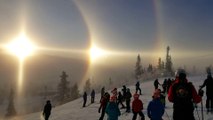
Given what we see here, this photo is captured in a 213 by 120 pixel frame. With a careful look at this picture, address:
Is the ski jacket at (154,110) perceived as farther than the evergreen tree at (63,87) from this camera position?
No

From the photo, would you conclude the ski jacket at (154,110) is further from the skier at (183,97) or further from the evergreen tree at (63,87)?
the evergreen tree at (63,87)

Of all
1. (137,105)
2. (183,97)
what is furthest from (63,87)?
(183,97)

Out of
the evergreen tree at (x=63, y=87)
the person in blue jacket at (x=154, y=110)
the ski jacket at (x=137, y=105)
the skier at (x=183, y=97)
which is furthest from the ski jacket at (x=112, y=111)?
the evergreen tree at (x=63, y=87)

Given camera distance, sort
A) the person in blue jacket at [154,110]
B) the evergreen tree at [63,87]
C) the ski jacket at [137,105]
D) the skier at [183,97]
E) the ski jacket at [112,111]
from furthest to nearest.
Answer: the evergreen tree at [63,87] < the ski jacket at [137,105] < the ski jacket at [112,111] < the person in blue jacket at [154,110] < the skier at [183,97]

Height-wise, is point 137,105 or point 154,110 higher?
point 154,110

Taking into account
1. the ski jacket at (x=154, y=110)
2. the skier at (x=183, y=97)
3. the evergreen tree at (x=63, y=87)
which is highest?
the skier at (x=183, y=97)

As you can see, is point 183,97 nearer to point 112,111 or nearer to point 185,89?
point 185,89

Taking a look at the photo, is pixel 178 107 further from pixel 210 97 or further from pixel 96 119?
pixel 96 119

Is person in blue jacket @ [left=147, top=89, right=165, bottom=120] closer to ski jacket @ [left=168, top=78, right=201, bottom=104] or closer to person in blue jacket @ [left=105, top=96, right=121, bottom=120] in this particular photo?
person in blue jacket @ [left=105, top=96, right=121, bottom=120]

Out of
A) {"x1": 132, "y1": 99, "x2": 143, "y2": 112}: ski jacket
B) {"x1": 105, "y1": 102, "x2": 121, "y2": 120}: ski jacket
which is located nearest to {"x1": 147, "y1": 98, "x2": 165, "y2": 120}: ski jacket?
{"x1": 105, "y1": 102, "x2": 121, "y2": 120}: ski jacket

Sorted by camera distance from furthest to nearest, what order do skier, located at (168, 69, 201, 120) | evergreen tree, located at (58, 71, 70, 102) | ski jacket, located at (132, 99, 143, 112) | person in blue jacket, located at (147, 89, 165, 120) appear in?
evergreen tree, located at (58, 71, 70, 102), ski jacket, located at (132, 99, 143, 112), person in blue jacket, located at (147, 89, 165, 120), skier, located at (168, 69, 201, 120)

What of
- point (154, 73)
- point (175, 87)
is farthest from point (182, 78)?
point (154, 73)
